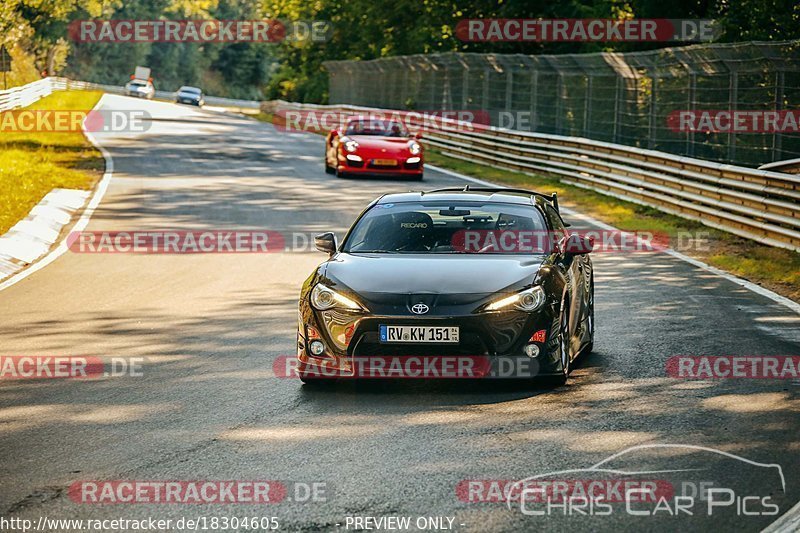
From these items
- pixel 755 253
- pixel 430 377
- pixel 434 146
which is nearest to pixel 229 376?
pixel 430 377

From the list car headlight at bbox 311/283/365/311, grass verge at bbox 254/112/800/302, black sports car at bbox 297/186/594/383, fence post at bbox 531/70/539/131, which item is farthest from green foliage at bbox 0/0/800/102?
car headlight at bbox 311/283/365/311

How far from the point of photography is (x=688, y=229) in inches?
779

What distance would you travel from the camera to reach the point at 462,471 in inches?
258

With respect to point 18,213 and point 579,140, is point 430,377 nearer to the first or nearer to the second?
point 18,213

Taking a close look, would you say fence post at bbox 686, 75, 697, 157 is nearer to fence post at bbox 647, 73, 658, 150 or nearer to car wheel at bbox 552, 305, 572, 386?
fence post at bbox 647, 73, 658, 150

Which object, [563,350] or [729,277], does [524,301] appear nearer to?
[563,350]

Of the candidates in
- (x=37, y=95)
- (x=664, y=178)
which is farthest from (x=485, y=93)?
(x=37, y=95)

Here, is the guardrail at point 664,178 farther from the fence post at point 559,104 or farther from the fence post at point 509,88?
the fence post at point 509,88

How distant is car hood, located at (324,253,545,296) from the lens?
8602 millimetres

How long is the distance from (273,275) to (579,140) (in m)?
13.3

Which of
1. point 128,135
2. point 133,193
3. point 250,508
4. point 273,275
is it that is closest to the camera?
point 250,508

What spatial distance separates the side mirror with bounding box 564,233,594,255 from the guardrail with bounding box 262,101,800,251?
7300 mm

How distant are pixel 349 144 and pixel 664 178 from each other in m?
8.95

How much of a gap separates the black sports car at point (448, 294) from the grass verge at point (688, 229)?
459 centimetres
